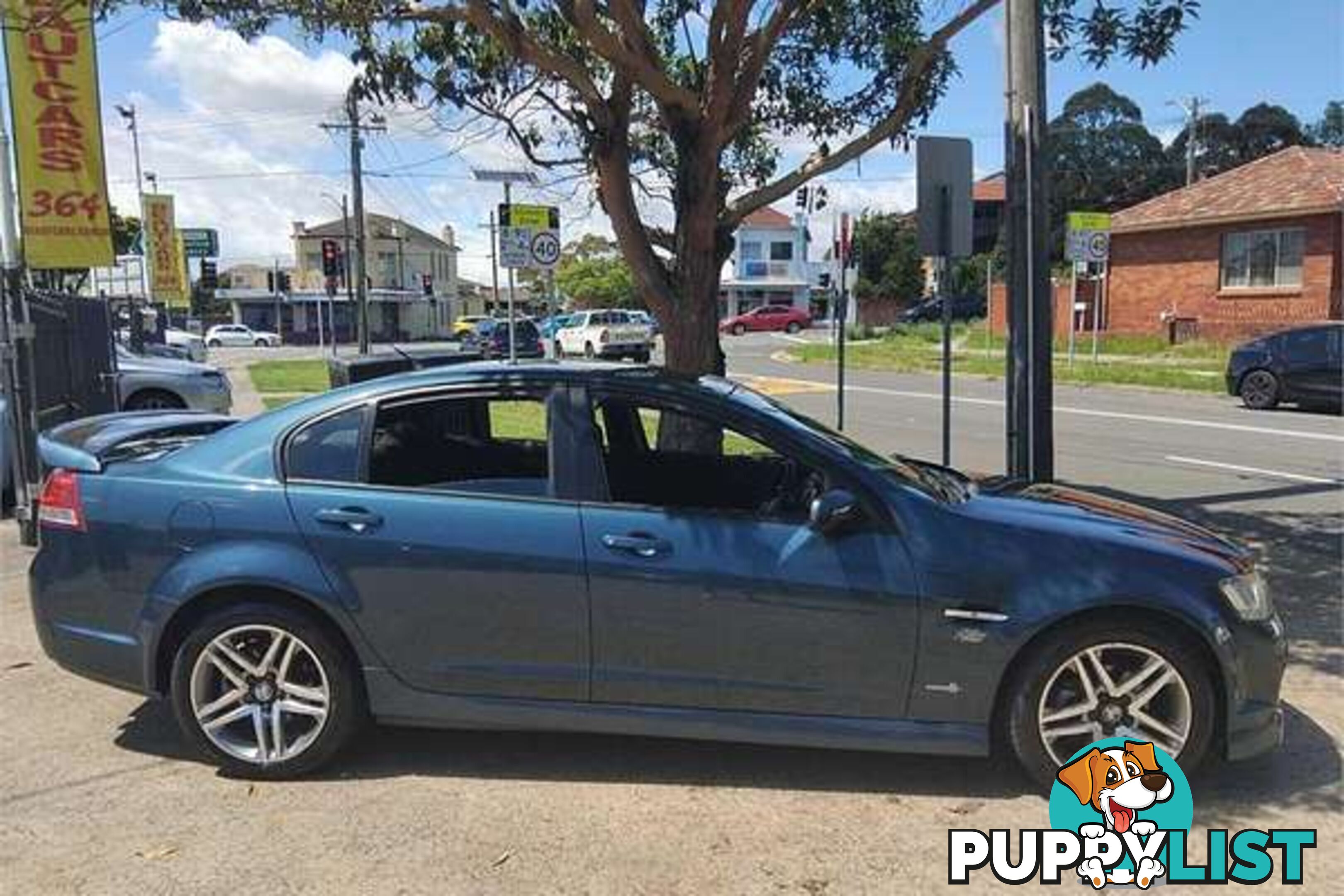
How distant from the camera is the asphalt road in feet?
12.1

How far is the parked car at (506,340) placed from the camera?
3281 centimetres

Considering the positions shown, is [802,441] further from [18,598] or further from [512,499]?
[18,598]

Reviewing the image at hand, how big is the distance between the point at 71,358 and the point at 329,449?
23.3 feet

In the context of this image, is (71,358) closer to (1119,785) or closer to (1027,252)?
(1027,252)

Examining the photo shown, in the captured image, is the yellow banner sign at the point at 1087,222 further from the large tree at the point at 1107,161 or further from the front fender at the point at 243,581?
the large tree at the point at 1107,161

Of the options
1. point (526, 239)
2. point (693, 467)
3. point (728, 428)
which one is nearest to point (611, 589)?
point (728, 428)

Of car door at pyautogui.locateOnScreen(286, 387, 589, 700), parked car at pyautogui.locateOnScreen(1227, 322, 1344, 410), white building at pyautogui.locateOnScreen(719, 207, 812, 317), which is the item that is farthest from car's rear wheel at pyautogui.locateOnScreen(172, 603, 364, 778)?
white building at pyautogui.locateOnScreen(719, 207, 812, 317)

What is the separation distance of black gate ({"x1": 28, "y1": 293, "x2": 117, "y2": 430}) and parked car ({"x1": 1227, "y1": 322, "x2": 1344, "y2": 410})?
55.6 feet

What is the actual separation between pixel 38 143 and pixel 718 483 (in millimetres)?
9755

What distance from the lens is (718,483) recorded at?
477 centimetres

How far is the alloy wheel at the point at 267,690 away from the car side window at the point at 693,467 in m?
1.31

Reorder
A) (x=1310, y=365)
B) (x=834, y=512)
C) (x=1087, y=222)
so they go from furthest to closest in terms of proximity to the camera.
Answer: (x=1087, y=222), (x=1310, y=365), (x=834, y=512)

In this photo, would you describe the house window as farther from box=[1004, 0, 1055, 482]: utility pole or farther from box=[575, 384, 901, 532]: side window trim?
box=[575, 384, 901, 532]: side window trim

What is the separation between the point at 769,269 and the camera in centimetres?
8888
